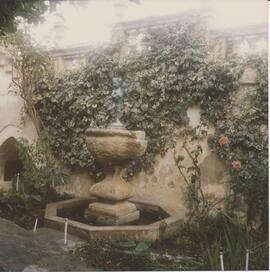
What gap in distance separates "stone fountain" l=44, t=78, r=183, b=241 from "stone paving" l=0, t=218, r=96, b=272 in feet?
1.29

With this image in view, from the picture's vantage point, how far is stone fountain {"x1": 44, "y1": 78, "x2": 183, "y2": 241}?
4227mm

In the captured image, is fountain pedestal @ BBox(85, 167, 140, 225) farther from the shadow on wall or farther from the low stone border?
the shadow on wall

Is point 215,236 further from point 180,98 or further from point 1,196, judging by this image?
point 1,196

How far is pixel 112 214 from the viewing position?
4625 millimetres

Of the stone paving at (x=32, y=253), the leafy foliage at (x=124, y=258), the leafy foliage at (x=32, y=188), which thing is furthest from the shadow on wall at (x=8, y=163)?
the leafy foliage at (x=124, y=258)

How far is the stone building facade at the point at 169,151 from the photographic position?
5285 mm

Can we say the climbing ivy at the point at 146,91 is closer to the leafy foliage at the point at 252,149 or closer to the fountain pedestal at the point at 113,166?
the leafy foliage at the point at 252,149

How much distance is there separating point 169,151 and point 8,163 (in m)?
3.28

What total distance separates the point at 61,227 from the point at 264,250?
A: 2301 millimetres

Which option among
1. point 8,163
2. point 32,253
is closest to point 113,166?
point 32,253

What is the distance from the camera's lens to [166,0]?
11.6 feet

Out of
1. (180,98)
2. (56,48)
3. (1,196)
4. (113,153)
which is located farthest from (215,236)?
(56,48)

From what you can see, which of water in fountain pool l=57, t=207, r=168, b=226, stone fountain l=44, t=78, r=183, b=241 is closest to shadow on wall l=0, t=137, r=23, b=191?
water in fountain pool l=57, t=207, r=168, b=226

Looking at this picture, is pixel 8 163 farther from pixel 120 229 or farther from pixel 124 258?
pixel 124 258
